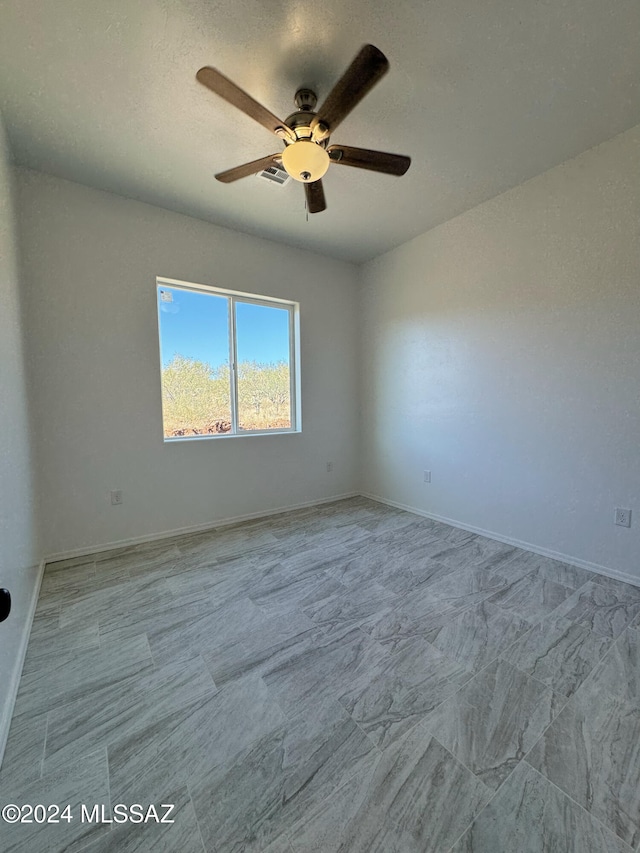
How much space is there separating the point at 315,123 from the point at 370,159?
1.16ft

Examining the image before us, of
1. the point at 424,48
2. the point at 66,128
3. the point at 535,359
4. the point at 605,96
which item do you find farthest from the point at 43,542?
the point at 605,96

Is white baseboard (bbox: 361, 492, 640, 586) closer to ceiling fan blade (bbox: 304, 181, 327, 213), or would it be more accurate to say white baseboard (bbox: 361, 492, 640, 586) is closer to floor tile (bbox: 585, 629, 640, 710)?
floor tile (bbox: 585, 629, 640, 710)

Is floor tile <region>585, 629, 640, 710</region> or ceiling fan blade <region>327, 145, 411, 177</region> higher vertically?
ceiling fan blade <region>327, 145, 411, 177</region>

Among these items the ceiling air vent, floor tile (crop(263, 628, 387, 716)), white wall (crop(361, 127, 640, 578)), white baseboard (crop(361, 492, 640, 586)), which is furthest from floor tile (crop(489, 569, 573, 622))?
the ceiling air vent

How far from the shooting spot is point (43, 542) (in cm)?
238

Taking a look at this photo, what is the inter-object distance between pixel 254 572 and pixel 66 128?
2999 mm

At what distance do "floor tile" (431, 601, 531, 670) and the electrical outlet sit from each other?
104 cm

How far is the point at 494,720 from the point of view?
46.9 inches

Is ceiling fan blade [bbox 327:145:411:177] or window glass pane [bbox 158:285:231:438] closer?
ceiling fan blade [bbox 327:145:411:177]

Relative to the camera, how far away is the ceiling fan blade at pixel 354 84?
3.96ft

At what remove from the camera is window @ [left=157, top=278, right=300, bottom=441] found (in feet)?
9.68

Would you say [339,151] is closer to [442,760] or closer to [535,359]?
[535,359]

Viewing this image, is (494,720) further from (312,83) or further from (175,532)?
(312,83)

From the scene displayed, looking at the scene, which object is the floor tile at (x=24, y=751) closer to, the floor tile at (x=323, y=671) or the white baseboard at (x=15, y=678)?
the white baseboard at (x=15, y=678)
